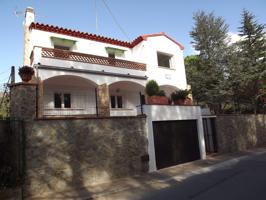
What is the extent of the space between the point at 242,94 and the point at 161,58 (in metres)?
11.2

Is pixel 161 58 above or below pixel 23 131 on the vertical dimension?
above

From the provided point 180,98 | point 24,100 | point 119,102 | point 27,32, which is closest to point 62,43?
point 27,32

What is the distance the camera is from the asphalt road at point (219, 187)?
22.2 ft

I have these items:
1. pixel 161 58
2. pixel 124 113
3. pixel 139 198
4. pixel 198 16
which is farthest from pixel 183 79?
pixel 139 198

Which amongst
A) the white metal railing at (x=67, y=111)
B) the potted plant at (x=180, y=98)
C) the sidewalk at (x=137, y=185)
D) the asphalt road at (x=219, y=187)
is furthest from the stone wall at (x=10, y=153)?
the potted plant at (x=180, y=98)

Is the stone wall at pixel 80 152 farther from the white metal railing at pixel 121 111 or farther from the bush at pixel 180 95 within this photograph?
the white metal railing at pixel 121 111

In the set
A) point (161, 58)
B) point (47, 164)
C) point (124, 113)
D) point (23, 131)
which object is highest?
point (161, 58)

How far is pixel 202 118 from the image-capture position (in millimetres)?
15875

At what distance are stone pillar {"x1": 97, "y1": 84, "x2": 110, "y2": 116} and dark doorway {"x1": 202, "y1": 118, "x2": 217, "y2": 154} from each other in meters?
7.26

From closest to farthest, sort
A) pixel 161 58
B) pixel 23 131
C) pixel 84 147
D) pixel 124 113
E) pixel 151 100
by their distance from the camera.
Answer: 1. pixel 23 131
2. pixel 84 147
3. pixel 151 100
4. pixel 124 113
5. pixel 161 58

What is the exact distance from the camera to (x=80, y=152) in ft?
29.7

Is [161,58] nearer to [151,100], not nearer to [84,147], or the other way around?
[151,100]

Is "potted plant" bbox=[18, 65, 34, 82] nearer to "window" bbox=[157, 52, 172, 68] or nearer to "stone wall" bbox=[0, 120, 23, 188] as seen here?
"stone wall" bbox=[0, 120, 23, 188]

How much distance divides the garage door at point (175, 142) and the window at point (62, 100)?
6.68 meters
